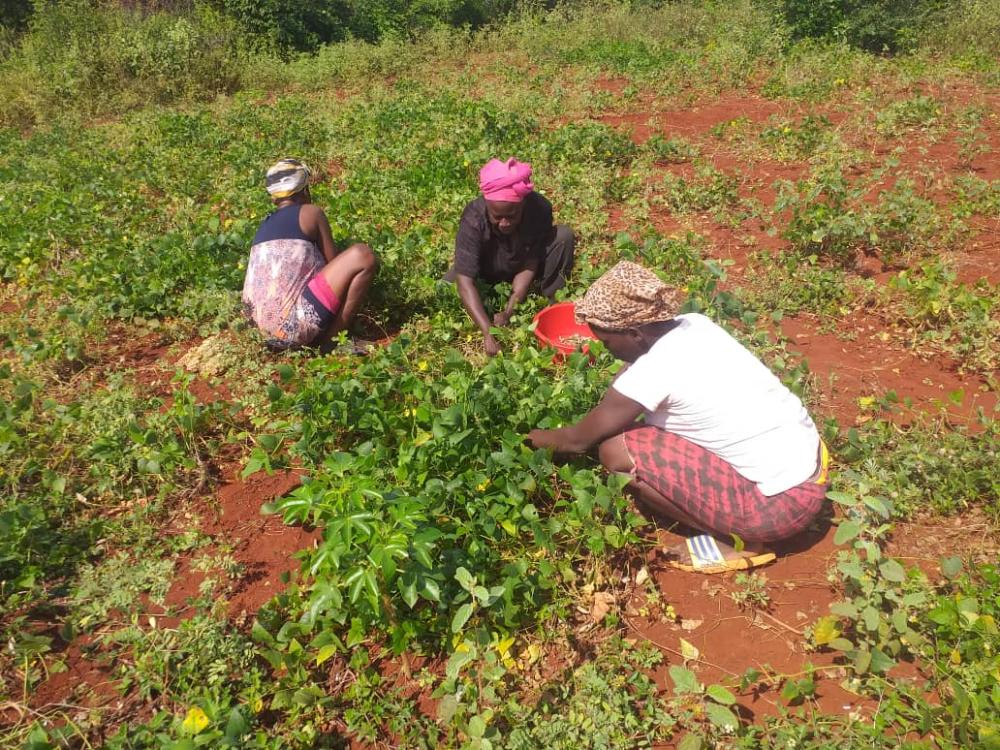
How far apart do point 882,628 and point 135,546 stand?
2.74 meters

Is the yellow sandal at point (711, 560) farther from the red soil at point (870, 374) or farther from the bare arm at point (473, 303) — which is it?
the bare arm at point (473, 303)

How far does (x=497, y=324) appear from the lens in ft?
11.7

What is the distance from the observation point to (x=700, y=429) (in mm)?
2250

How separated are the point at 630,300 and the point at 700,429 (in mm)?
547

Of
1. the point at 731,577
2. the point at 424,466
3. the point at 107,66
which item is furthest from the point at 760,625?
the point at 107,66

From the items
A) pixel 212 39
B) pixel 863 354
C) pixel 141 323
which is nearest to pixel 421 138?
pixel 141 323

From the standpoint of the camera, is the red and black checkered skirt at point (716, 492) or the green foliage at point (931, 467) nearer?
the red and black checkered skirt at point (716, 492)

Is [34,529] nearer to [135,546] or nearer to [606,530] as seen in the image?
[135,546]

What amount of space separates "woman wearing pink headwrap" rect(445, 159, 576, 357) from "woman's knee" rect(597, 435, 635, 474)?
41.1 inches

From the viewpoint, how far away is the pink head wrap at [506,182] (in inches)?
129

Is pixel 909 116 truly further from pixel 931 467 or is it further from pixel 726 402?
pixel 726 402

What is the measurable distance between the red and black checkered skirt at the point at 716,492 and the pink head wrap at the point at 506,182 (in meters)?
1.53

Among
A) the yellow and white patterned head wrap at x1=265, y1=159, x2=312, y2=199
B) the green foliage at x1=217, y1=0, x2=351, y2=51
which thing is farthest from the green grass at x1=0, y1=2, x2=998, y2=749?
the green foliage at x1=217, y1=0, x2=351, y2=51

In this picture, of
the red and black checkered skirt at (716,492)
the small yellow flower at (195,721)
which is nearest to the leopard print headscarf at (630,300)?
the red and black checkered skirt at (716,492)
